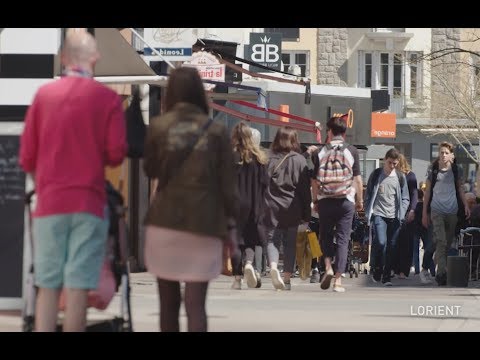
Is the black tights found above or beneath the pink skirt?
beneath

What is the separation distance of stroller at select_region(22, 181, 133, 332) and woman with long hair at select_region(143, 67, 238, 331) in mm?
→ 144

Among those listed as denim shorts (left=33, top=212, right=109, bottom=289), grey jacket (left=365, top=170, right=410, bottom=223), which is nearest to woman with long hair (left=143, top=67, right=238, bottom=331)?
denim shorts (left=33, top=212, right=109, bottom=289)

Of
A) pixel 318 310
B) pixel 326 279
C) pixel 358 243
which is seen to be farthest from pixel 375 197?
pixel 318 310

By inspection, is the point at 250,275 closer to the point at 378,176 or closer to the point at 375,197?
the point at 375,197

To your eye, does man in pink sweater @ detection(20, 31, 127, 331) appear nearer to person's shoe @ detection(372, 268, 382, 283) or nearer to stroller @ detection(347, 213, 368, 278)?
person's shoe @ detection(372, 268, 382, 283)

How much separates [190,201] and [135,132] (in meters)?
0.58

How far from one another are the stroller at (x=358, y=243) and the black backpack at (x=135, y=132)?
11.9 m

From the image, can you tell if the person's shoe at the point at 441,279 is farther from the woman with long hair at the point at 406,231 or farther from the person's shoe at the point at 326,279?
the person's shoe at the point at 326,279

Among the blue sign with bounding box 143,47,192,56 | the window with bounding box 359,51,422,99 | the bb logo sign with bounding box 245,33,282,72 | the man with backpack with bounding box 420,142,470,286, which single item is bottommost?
the man with backpack with bounding box 420,142,470,286

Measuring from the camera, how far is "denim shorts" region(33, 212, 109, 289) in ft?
24.9

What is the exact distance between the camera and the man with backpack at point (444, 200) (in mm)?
17719

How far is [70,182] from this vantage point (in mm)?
7598
